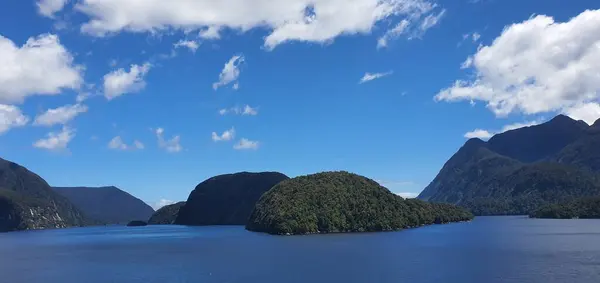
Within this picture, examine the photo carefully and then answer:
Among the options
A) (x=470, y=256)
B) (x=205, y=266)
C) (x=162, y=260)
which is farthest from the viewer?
(x=162, y=260)

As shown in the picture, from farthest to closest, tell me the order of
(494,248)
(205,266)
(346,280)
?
1. (494,248)
2. (205,266)
3. (346,280)

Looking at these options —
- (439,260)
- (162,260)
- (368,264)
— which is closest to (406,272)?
(368,264)

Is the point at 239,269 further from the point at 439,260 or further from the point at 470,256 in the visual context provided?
the point at 470,256

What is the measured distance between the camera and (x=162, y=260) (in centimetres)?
15338

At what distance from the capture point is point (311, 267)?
4756 inches

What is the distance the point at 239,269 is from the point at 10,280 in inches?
1976

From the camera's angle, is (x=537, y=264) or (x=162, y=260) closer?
(x=537, y=264)

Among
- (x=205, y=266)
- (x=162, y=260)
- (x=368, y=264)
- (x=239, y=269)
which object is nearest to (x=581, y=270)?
(x=368, y=264)

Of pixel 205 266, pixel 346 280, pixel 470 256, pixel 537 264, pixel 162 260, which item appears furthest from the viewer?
pixel 162 260

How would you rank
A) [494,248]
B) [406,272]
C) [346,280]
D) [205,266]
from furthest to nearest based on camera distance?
1. [494,248]
2. [205,266]
3. [406,272]
4. [346,280]

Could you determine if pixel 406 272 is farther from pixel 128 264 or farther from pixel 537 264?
pixel 128 264

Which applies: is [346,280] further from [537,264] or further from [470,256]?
[470,256]

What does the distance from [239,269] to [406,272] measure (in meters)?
39.3

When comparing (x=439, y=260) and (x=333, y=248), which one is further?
(x=333, y=248)
